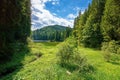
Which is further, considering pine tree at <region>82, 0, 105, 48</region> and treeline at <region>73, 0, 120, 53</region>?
pine tree at <region>82, 0, 105, 48</region>

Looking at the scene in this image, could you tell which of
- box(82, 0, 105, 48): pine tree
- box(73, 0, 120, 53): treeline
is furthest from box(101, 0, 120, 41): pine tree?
box(82, 0, 105, 48): pine tree

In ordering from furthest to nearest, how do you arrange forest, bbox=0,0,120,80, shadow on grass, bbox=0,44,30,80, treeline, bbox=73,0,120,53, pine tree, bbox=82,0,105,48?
1. pine tree, bbox=82,0,105,48
2. treeline, bbox=73,0,120,53
3. shadow on grass, bbox=0,44,30,80
4. forest, bbox=0,0,120,80

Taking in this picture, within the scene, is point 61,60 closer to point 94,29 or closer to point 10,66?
point 10,66

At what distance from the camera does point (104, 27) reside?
51625 mm

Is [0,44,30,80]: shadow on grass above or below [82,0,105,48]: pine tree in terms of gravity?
below

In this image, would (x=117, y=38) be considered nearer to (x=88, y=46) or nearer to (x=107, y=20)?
(x=107, y=20)

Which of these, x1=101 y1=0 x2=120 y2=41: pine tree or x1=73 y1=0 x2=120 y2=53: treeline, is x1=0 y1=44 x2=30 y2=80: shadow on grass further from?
x1=101 y1=0 x2=120 y2=41: pine tree

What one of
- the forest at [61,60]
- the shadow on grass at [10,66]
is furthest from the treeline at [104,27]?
the shadow on grass at [10,66]

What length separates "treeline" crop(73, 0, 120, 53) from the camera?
47.5 meters

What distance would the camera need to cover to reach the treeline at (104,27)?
47525 mm

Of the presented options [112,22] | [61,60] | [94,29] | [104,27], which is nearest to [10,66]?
[61,60]

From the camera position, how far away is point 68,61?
95.1ft

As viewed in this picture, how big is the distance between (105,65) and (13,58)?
506 inches

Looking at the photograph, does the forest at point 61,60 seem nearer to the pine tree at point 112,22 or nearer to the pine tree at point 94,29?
the pine tree at point 112,22
